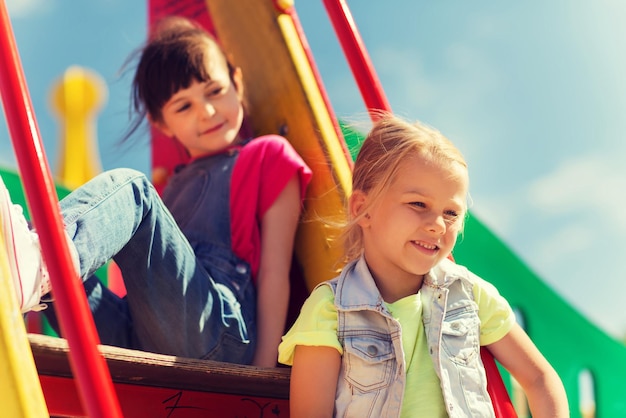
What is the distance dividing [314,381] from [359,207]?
27 cm

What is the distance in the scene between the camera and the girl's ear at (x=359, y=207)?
3.68 feet

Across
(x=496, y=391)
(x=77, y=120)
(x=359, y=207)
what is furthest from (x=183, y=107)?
(x=77, y=120)

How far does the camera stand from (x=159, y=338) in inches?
49.6

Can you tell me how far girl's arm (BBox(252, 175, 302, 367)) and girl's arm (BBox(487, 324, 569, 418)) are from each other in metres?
0.41

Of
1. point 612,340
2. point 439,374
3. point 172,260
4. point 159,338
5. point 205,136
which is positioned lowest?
point 612,340

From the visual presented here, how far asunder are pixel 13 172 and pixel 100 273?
35 cm

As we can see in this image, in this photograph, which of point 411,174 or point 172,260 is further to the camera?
point 172,260

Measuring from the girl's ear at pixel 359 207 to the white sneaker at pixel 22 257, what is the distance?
0.43m

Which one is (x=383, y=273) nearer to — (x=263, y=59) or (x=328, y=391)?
(x=328, y=391)

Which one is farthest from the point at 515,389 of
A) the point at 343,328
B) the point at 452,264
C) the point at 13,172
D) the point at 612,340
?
the point at 13,172

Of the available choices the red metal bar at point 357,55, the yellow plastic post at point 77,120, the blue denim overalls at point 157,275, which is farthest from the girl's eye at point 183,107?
the yellow plastic post at point 77,120

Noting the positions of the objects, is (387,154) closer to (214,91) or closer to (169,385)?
(169,385)

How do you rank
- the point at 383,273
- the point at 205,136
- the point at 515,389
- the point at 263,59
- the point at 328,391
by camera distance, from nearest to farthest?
1. the point at 328,391
2. the point at 383,273
3. the point at 205,136
4. the point at 263,59
5. the point at 515,389

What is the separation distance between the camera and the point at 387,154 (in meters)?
1.10
